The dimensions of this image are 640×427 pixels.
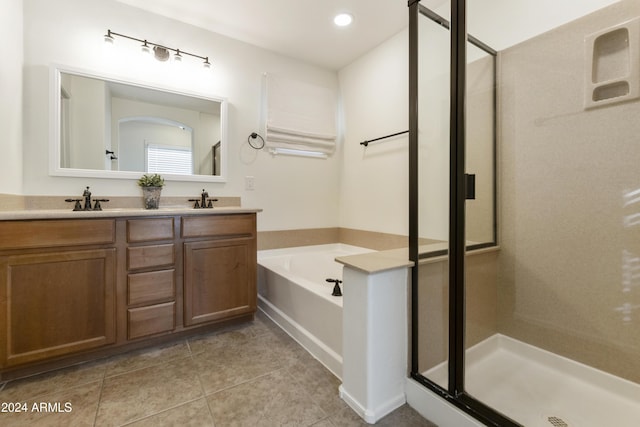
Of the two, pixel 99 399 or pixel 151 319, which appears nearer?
pixel 99 399

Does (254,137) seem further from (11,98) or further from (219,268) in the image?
(11,98)

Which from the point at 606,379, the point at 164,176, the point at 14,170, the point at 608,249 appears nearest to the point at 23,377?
the point at 14,170

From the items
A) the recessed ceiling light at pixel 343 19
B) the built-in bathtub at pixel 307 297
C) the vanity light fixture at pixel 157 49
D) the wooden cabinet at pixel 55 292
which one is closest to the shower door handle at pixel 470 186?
the built-in bathtub at pixel 307 297

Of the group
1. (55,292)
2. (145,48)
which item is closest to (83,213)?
(55,292)

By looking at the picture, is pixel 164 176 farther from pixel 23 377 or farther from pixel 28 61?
pixel 23 377

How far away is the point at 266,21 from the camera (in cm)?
214

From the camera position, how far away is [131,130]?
2012 mm

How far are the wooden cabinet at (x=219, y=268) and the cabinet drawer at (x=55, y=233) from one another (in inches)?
16.1

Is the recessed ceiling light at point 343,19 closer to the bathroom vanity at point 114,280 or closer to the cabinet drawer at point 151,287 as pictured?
the bathroom vanity at point 114,280

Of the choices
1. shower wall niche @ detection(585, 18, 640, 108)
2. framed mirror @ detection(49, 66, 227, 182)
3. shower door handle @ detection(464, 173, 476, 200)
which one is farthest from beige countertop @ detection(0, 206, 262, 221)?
shower wall niche @ detection(585, 18, 640, 108)

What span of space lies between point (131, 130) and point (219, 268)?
1207 millimetres

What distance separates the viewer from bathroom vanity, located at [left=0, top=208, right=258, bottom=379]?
1.33 m

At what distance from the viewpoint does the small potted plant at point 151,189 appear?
1953mm

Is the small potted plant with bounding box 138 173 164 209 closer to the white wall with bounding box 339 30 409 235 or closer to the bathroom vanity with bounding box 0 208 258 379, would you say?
the bathroom vanity with bounding box 0 208 258 379
